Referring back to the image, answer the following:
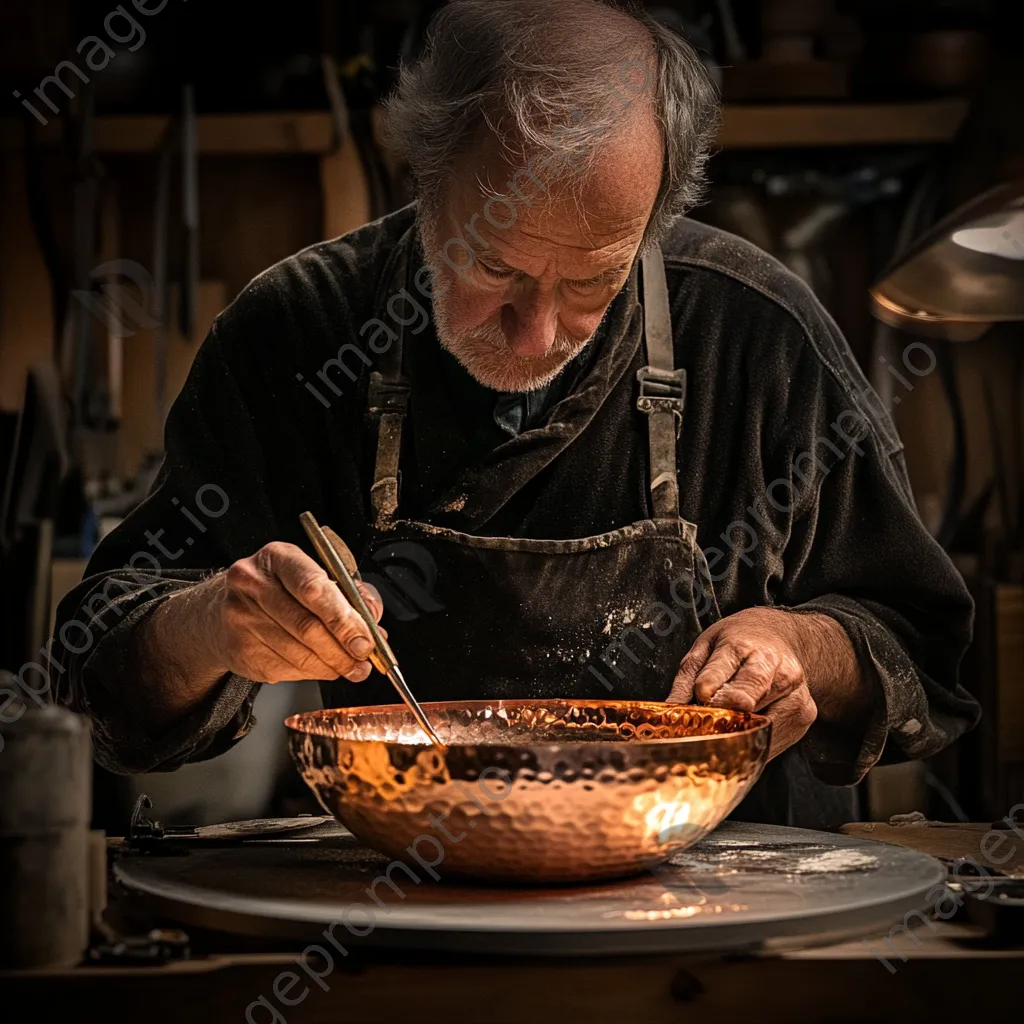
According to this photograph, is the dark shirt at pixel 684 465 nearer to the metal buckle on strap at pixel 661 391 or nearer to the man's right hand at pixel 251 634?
the metal buckle on strap at pixel 661 391

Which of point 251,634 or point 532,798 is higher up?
point 251,634

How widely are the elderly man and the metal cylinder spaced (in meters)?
0.37

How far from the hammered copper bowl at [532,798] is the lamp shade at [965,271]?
762 millimetres

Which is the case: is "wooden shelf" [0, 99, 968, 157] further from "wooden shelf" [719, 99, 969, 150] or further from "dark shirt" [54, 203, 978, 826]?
"dark shirt" [54, 203, 978, 826]

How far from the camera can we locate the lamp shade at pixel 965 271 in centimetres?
167

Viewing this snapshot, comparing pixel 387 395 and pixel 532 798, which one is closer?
pixel 532 798

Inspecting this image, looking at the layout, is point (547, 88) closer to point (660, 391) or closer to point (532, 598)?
point (660, 391)

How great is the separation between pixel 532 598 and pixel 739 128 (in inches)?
66.3

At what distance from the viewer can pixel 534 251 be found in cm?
157

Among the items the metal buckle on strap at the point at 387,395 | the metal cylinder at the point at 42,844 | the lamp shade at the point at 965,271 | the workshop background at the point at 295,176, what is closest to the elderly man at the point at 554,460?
the metal buckle on strap at the point at 387,395

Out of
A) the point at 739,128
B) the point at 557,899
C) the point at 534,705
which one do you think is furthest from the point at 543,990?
the point at 739,128

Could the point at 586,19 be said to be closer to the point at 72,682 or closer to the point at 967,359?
the point at 72,682

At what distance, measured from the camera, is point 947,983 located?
3.40 feet

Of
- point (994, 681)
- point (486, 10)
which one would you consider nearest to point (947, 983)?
point (486, 10)
